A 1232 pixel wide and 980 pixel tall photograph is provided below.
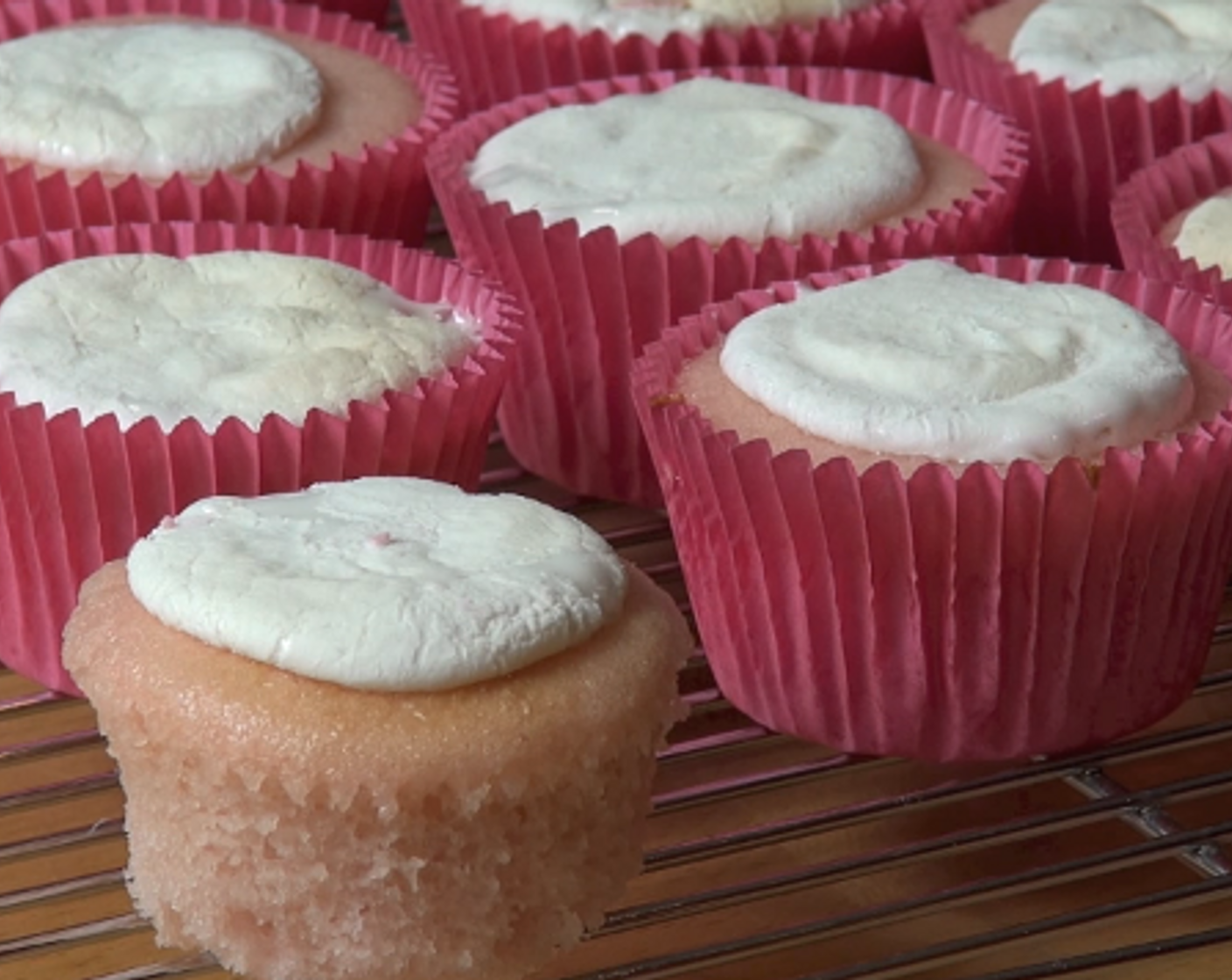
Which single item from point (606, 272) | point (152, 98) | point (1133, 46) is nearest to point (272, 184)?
point (152, 98)

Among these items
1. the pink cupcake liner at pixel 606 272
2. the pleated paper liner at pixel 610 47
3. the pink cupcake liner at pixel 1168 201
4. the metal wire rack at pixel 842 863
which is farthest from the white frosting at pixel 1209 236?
the pleated paper liner at pixel 610 47

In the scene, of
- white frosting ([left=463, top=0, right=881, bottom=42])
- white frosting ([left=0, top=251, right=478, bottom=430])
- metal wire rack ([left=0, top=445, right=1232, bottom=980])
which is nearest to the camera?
metal wire rack ([left=0, top=445, right=1232, bottom=980])

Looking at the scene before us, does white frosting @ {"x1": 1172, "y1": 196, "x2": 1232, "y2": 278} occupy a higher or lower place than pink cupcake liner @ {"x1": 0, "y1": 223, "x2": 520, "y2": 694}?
higher

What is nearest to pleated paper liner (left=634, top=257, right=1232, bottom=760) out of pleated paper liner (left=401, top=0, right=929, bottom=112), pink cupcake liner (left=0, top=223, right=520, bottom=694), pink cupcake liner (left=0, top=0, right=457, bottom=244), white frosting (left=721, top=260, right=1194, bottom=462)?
white frosting (left=721, top=260, right=1194, bottom=462)

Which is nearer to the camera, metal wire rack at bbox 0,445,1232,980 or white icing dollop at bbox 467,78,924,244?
metal wire rack at bbox 0,445,1232,980

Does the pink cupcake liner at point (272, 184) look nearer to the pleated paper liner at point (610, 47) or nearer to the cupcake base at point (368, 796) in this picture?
the pleated paper liner at point (610, 47)

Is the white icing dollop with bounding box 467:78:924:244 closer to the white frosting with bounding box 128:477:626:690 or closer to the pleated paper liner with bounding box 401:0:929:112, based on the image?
the pleated paper liner with bounding box 401:0:929:112

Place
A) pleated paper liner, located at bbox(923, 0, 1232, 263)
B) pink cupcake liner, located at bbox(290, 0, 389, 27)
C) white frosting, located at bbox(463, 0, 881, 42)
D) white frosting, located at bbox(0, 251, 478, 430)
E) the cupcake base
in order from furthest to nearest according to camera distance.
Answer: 1. pink cupcake liner, located at bbox(290, 0, 389, 27)
2. white frosting, located at bbox(463, 0, 881, 42)
3. pleated paper liner, located at bbox(923, 0, 1232, 263)
4. white frosting, located at bbox(0, 251, 478, 430)
5. the cupcake base

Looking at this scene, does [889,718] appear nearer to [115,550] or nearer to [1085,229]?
[115,550]
